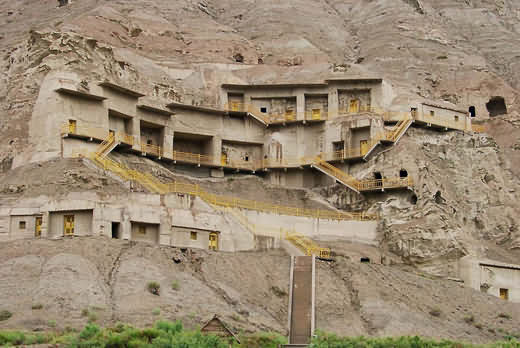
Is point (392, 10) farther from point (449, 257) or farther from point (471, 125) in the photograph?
point (449, 257)

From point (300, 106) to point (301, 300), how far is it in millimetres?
27006

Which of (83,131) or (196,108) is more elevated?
(196,108)

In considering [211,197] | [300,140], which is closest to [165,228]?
[211,197]

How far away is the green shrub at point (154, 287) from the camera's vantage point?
54344 mm

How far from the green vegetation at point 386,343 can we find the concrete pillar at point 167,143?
98.6 ft

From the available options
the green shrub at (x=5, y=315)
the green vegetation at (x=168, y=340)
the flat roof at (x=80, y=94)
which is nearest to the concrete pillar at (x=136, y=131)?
the flat roof at (x=80, y=94)

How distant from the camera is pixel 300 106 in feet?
271

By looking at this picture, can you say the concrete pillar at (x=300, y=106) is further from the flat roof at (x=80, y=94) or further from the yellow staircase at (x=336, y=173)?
the flat roof at (x=80, y=94)

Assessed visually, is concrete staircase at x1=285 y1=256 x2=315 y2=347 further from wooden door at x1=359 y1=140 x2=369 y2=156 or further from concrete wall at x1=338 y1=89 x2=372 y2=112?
concrete wall at x1=338 y1=89 x2=372 y2=112

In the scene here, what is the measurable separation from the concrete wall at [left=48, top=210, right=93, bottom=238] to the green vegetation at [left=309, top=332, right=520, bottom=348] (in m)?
17.3

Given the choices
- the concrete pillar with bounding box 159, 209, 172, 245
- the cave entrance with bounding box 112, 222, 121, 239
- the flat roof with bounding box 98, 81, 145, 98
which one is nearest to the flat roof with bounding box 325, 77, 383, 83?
the flat roof with bounding box 98, 81, 145, 98

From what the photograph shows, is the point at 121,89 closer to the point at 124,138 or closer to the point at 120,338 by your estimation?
the point at 124,138

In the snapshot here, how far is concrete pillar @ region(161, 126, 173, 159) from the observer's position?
78000 mm

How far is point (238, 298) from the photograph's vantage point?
5747cm
